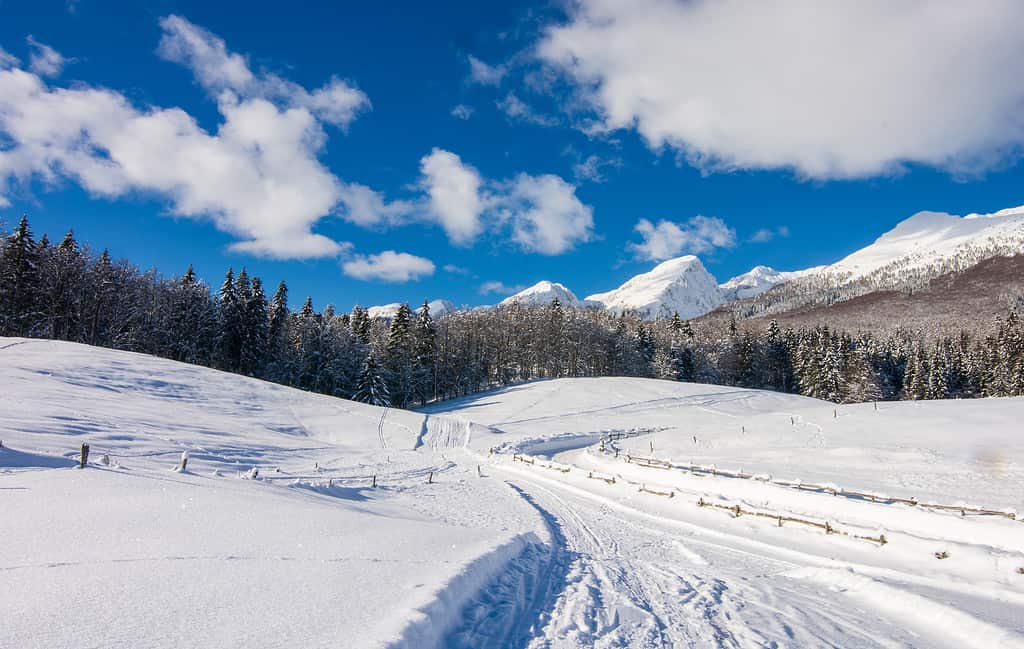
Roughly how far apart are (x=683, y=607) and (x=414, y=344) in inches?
2645

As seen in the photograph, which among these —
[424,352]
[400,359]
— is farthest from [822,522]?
[424,352]

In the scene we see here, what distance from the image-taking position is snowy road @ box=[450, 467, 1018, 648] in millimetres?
6410

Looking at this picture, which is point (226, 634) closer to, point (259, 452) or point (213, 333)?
point (259, 452)

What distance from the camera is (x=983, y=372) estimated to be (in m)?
77.6

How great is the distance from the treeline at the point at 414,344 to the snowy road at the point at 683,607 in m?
52.7

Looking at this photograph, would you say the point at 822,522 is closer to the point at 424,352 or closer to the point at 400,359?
the point at 400,359

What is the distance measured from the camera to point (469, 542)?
31.8ft

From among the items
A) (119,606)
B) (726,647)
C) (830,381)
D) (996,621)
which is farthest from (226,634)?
(830,381)

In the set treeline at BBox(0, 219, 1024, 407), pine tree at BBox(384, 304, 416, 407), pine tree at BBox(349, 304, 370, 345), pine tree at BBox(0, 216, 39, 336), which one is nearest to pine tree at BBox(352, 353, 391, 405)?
treeline at BBox(0, 219, 1024, 407)

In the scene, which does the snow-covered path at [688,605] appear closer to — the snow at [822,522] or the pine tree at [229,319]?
the snow at [822,522]

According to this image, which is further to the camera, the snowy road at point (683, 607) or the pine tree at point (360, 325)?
the pine tree at point (360, 325)

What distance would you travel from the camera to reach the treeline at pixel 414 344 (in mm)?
51438

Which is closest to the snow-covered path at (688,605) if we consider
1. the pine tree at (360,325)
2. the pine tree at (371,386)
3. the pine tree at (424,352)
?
the pine tree at (371,386)

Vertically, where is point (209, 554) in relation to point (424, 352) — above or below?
below
